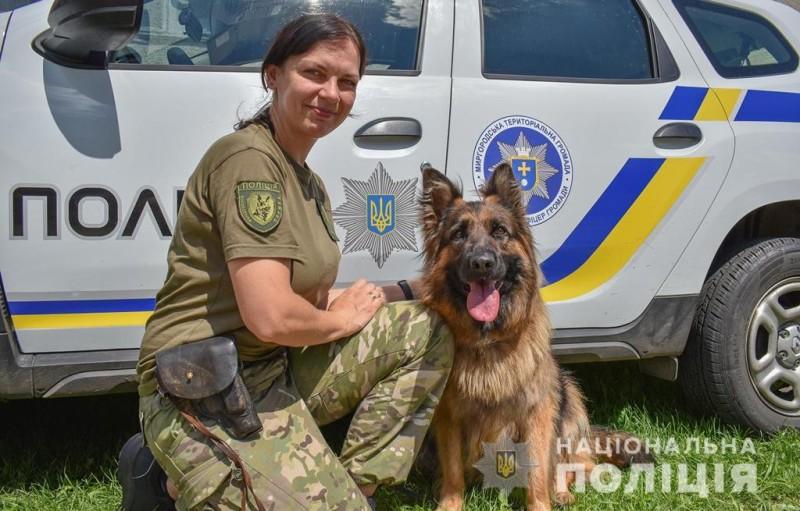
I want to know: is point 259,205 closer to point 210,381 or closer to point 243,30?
point 210,381

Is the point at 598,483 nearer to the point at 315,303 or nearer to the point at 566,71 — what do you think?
the point at 315,303

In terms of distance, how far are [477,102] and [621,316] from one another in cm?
115

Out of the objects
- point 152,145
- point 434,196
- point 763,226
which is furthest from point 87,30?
point 763,226

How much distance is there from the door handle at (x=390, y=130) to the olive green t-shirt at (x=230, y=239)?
0.51 m

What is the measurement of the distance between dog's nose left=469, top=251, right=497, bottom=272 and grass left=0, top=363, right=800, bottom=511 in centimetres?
94

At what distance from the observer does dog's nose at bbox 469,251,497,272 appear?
2.69 meters

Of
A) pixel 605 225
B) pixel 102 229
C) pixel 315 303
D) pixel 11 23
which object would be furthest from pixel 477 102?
pixel 11 23

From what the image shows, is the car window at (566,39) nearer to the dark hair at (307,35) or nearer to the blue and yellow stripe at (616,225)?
the blue and yellow stripe at (616,225)

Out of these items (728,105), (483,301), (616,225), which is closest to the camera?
(483,301)

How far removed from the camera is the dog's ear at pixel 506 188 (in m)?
2.84

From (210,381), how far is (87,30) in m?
1.26

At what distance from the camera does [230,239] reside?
Result: 2.16m

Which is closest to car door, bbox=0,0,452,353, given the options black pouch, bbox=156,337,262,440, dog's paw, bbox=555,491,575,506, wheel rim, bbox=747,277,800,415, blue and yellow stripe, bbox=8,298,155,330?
blue and yellow stripe, bbox=8,298,155,330

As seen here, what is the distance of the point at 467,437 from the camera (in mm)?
3014
